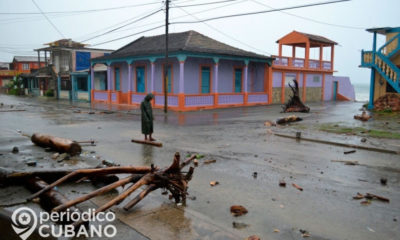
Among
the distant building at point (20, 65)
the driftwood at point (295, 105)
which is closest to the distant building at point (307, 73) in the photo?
the driftwood at point (295, 105)

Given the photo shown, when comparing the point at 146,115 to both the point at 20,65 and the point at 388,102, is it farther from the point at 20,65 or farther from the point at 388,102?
the point at 20,65

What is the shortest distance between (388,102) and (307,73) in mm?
12775

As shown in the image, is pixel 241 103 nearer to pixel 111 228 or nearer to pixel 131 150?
pixel 131 150

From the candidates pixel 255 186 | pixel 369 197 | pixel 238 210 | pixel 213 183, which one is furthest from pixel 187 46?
pixel 238 210

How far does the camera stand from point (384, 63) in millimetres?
22625

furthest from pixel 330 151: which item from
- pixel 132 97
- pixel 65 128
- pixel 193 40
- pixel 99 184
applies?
pixel 132 97

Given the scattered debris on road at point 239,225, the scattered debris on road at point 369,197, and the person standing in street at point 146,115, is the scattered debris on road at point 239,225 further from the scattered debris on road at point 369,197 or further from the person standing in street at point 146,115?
the person standing in street at point 146,115

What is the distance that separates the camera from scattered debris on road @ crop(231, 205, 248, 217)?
5108mm

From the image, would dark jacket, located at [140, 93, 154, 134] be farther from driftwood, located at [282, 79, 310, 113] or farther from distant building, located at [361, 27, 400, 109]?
distant building, located at [361, 27, 400, 109]

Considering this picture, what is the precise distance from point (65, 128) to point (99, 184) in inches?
356

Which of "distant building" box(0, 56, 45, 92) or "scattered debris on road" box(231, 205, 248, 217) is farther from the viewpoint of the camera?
"distant building" box(0, 56, 45, 92)

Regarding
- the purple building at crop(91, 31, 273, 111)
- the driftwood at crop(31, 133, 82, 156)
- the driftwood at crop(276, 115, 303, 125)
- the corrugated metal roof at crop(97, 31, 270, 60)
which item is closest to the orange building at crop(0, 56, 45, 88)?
the purple building at crop(91, 31, 273, 111)

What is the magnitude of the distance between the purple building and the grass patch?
37.5 ft

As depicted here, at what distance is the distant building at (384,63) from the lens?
2202 centimetres
